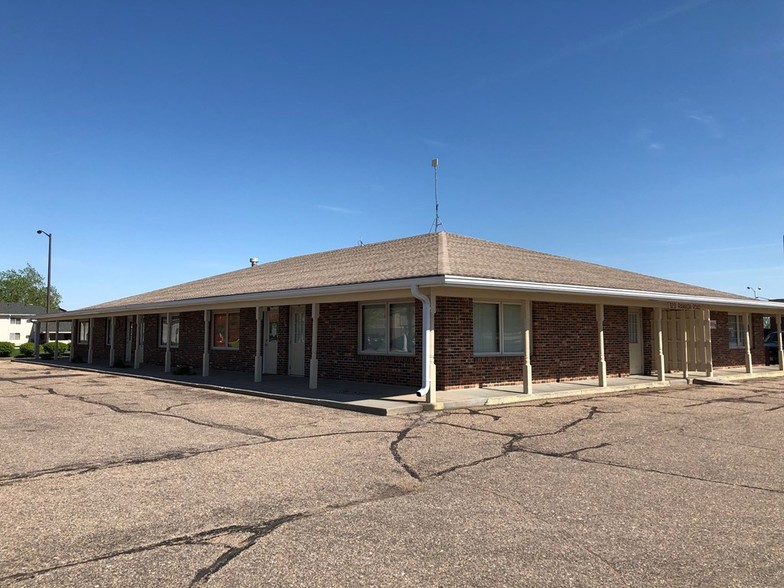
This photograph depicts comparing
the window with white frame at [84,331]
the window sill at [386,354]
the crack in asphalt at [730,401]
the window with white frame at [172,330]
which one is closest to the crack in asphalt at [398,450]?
the window sill at [386,354]

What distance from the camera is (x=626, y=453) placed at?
730 cm

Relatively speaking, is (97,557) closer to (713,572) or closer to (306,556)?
(306,556)

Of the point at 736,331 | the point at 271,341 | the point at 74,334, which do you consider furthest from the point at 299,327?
the point at 74,334

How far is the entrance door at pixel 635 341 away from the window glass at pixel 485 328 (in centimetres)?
587

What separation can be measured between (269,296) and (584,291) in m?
7.86

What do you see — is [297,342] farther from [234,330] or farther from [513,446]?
[513,446]

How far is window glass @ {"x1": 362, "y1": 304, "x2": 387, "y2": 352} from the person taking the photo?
567 inches

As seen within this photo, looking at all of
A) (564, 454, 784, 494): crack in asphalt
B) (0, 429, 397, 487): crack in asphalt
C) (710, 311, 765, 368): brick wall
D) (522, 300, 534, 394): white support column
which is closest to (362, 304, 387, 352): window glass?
(522, 300, 534, 394): white support column

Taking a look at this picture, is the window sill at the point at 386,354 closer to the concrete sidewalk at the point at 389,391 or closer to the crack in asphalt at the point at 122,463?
the concrete sidewalk at the point at 389,391

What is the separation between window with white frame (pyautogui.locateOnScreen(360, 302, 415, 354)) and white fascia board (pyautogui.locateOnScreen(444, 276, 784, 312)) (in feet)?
8.74

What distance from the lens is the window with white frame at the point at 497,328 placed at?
14031 millimetres

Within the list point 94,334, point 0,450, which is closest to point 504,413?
point 0,450

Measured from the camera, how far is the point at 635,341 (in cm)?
1797

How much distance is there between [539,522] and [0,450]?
22.4 ft
